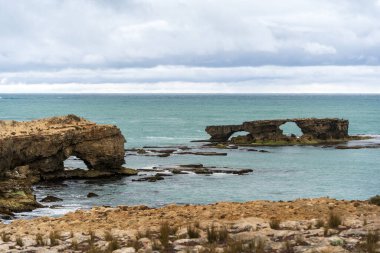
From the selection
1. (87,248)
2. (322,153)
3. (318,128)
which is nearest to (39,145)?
(87,248)

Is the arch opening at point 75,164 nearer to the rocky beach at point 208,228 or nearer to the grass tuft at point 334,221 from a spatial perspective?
the rocky beach at point 208,228

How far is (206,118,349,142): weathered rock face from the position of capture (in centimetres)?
11238

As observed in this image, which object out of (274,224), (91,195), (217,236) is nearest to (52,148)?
(91,195)

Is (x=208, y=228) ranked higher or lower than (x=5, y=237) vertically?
higher

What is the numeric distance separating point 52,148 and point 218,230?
4471 centimetres

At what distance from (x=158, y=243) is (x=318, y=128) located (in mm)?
99452

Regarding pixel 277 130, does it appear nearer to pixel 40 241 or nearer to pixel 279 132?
pixel 279 132

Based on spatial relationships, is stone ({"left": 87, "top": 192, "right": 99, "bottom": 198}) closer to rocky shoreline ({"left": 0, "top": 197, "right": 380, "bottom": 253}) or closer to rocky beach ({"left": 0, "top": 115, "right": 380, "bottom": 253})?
rocky beach ({"left": 0, "top": 115, "right": 380, "bottom": 253})

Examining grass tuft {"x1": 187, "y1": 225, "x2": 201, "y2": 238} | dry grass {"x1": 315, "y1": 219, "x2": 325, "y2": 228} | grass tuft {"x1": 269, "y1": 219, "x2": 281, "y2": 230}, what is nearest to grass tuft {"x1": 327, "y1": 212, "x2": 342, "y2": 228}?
dry grass {"x1": 315, "y1": 219, "x2": 325, "y2": 228}

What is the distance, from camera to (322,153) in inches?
3743

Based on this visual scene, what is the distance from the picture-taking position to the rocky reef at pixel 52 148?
190 ft

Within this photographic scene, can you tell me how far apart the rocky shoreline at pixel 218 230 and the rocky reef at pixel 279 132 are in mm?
85896

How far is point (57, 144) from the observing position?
207 feet

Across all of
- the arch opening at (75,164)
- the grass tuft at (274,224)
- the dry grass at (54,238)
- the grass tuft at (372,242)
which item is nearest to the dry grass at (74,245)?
the dry grass at (54,238)
